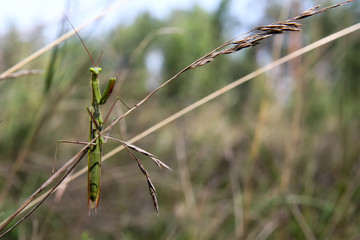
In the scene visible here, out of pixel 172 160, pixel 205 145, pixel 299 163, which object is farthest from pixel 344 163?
pixel 172 160

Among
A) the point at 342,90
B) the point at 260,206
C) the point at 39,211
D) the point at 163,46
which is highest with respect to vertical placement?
the point at 163,46

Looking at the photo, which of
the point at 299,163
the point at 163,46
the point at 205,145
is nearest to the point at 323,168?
the point at 299,163

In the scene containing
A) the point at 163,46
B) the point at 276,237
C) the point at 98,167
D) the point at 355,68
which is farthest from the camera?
the point at 163,46

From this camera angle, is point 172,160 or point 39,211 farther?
point 172,160

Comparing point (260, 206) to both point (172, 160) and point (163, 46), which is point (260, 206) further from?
point (163, 46)

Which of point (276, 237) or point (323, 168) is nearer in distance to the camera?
point (276, 237)

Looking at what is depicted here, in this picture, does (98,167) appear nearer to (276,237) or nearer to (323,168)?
(276,237)

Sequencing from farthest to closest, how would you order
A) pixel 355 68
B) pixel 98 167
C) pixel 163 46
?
1. pixel 163 46
2. pixel 355 68
3. pixel 98 167

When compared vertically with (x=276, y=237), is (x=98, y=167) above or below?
above

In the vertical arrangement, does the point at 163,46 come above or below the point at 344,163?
above
